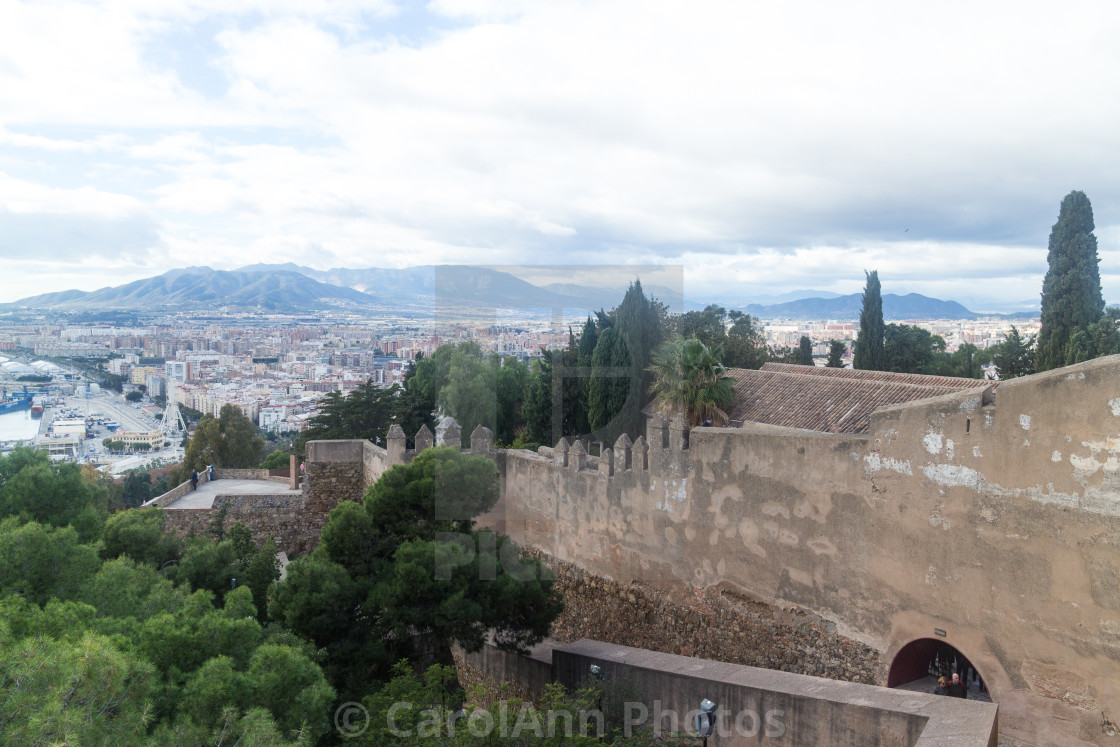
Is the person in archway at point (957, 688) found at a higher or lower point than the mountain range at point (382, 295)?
lower

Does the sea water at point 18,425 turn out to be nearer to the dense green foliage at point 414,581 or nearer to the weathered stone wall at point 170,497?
the weathered stone wall at point 170,497

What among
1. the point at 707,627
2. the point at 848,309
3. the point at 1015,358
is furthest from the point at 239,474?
the point at 848,309

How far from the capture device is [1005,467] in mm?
6941

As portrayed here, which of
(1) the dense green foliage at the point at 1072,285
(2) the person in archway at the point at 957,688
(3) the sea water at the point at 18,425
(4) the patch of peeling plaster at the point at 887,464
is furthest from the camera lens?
(3) the sea water at the point at 18,425

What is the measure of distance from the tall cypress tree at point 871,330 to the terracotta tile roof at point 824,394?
913 centimetres

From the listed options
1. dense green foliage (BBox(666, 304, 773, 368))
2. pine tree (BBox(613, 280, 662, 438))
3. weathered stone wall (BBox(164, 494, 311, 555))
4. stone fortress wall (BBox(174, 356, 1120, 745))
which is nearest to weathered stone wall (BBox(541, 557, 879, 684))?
stone fortress wall (BBox(174, 356, 1120, 745))

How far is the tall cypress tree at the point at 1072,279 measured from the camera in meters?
20.3

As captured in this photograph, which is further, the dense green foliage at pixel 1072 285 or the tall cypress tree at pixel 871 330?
the tall cypress tree at pixel 871 330

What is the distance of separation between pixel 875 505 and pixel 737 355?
18900 millimetres

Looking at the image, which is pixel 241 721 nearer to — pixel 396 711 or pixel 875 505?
pixel 396 711

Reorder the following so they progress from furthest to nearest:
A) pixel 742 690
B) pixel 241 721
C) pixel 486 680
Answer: pixel 486 680 < pixel 742 690 < pixel 241 721

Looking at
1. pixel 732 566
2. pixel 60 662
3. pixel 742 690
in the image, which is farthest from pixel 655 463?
pixel 60 662

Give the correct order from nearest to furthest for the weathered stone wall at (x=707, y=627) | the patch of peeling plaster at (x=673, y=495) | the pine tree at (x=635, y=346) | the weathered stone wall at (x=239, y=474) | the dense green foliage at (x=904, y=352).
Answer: the weathered stone wall at (x=707, y=627)
the patch of peeling plaster at (x=673, y=495)
the pine tree at (x=635, y=346)
the weathered stone wall at (x=239, y=474)
the dense green foliage at (x=904, y=352)

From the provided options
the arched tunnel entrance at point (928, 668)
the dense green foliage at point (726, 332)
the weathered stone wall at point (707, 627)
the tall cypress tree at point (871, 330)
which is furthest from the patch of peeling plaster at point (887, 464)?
the tall cypress tree at point (871, 330)
